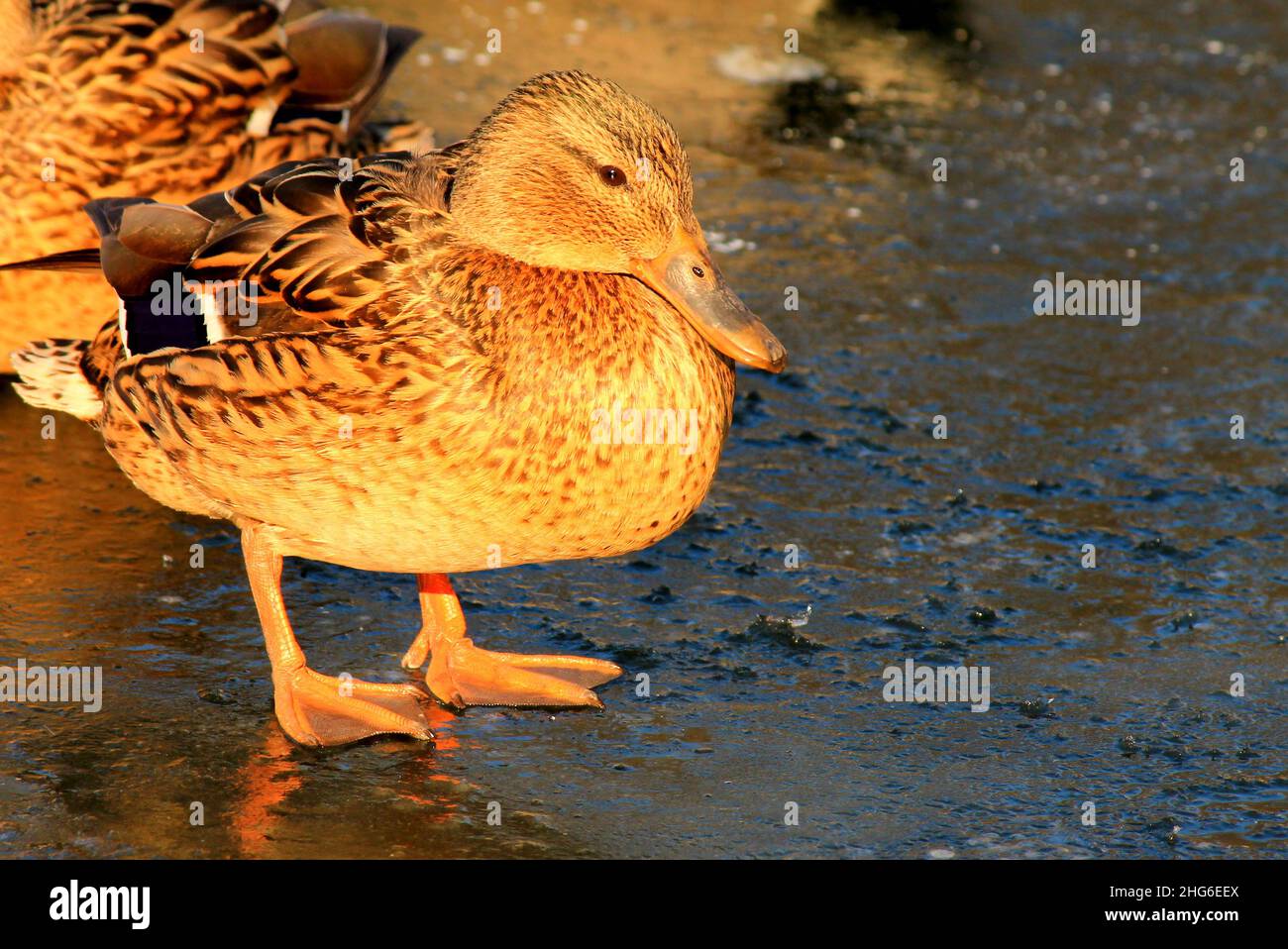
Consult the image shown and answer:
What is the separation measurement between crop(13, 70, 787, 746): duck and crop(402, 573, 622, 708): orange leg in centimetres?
1

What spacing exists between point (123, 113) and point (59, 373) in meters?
1.45

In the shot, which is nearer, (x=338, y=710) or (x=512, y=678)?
(x=338, y=710)

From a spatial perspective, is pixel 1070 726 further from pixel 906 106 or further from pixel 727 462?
pixel 906 106

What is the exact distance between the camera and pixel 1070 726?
4.34m

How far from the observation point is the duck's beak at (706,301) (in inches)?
160

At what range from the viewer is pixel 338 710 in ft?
13.9

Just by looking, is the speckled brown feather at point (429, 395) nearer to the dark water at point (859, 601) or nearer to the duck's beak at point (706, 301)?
the duck's beak at point (706, 301)

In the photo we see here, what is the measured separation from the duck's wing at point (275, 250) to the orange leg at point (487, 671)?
846 mm

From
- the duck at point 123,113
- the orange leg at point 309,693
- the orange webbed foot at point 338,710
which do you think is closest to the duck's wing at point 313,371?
the orange leg at point 309,693

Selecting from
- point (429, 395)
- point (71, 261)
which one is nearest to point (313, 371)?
point (429, 395)

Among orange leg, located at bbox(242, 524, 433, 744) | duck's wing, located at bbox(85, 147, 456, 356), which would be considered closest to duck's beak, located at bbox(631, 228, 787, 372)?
duck's wing, located at bbox(85, 147, 456, 356)

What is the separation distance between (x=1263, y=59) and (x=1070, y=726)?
23.1ft

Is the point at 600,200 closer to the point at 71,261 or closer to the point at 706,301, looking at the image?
the point at 706,301

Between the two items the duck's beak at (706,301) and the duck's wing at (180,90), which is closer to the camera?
the duck's beak at (706,301)
